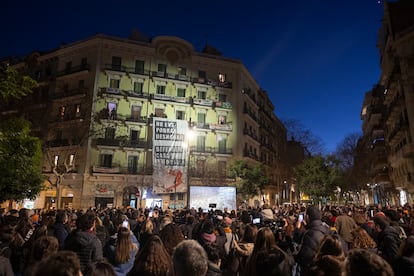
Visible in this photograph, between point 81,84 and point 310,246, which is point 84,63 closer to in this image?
point 81,84

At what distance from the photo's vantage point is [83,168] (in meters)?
35.6

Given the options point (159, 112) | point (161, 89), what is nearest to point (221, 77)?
point (161, 89)

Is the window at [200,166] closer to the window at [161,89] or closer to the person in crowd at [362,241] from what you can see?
the window at [161,89]

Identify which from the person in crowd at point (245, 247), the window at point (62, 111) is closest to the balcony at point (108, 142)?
the window at point (62, 111)

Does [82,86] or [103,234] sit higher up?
[82,86]

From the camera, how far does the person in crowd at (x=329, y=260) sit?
3500mm

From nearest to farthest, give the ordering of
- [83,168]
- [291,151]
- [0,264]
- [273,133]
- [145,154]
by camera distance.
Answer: [0,264] < [83,168] < [145,154] < [273,133] < [291,151]

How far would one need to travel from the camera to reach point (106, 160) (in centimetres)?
3688

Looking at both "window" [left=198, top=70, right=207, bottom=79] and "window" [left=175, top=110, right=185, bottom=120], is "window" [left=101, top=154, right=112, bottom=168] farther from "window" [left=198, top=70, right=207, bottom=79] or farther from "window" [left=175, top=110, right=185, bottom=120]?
"window" [left=198, top=70, right=207, bottom=79]

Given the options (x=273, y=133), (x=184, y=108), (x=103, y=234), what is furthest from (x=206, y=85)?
(x=103, y=234)

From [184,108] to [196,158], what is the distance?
6.94 metres

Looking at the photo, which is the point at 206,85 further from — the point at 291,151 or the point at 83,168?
the point at 291,151

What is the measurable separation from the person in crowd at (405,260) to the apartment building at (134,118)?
28489mm

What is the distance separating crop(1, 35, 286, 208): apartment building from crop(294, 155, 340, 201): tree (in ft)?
31.3
